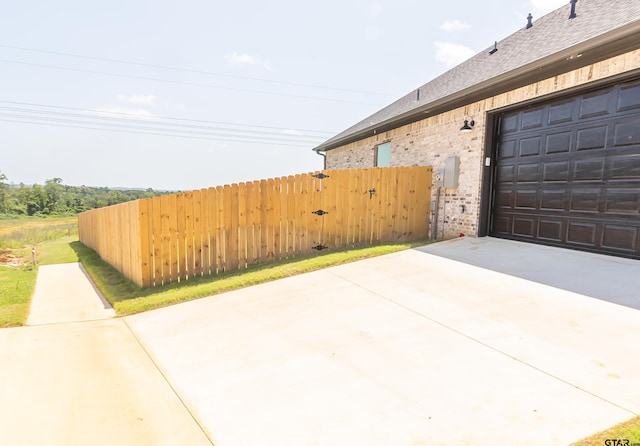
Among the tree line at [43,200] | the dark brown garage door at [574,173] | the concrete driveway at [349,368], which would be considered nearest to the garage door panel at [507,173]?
the dark brown garage door at [574,173]

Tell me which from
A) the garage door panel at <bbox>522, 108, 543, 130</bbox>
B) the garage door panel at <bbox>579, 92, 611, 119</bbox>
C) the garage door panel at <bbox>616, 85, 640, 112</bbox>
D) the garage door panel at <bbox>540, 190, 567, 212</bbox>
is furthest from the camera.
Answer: the garage door panel at <bbox>522, 108, 543, 130</bbox>

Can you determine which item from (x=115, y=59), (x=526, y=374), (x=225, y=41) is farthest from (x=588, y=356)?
(x=115, y=59)

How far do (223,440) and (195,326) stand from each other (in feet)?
6.99

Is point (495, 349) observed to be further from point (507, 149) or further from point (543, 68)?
point (507, 149)

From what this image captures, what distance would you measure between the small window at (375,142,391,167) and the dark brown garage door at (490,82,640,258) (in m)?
4.07

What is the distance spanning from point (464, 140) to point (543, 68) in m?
2.24

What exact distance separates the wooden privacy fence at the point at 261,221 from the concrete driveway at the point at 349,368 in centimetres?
176

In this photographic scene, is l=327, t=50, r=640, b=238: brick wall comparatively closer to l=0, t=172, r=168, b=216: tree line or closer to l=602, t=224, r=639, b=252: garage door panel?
l=602, t=224, r=639, b=252: garage door panel

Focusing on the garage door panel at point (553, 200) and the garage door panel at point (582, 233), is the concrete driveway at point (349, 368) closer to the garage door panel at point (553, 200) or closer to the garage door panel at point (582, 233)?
the garage door panel at point (582, 233)

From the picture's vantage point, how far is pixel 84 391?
8.78 feet

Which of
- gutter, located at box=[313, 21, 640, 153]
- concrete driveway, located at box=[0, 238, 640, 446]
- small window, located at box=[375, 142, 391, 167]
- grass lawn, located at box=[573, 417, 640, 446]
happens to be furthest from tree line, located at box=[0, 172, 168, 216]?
grass lawn, located at box=[573, 417, 640, 446]

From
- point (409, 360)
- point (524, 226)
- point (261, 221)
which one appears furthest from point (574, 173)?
point (261, 221)

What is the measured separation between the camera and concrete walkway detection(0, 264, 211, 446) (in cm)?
216

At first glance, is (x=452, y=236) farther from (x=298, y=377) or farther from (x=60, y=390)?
(x=60, y=390)
